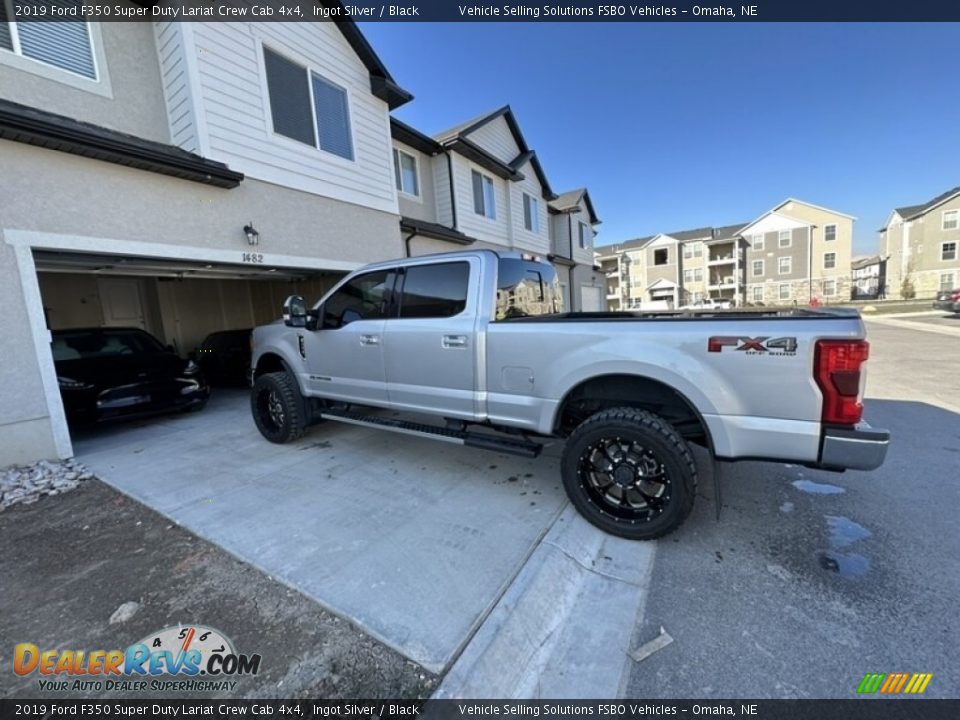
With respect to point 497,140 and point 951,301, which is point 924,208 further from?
point 497,140

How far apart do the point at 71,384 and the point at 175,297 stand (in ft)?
22.2

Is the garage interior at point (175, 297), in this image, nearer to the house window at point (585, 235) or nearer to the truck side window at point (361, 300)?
the truck side window at point (361, 300)

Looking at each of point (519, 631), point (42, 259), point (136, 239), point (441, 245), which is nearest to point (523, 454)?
point (519, 631)

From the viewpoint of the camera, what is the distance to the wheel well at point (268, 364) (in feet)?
16.8

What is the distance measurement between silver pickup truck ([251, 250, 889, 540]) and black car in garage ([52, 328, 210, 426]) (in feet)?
10.7

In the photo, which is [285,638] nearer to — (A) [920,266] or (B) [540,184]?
(B) [540,184]

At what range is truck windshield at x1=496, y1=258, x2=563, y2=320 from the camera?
3.41 m

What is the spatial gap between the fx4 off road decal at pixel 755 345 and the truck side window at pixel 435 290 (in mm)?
1870

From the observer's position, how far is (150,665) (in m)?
1.85

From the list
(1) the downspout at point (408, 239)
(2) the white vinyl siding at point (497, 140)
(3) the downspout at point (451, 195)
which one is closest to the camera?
(1) the downspout at point (408, 239)

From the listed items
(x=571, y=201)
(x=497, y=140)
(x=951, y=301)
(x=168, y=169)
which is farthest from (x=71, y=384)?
(x=951, y=301)

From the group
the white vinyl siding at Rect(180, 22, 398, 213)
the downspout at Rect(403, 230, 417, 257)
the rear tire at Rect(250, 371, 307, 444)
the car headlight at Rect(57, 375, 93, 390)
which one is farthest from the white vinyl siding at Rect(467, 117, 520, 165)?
the car headlight at Rect(57, 375, 93, 390)

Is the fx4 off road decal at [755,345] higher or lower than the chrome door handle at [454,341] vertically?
lower

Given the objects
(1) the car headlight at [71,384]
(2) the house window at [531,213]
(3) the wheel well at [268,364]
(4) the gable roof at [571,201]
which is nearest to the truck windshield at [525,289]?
(3) the wheel well at [268,364]
